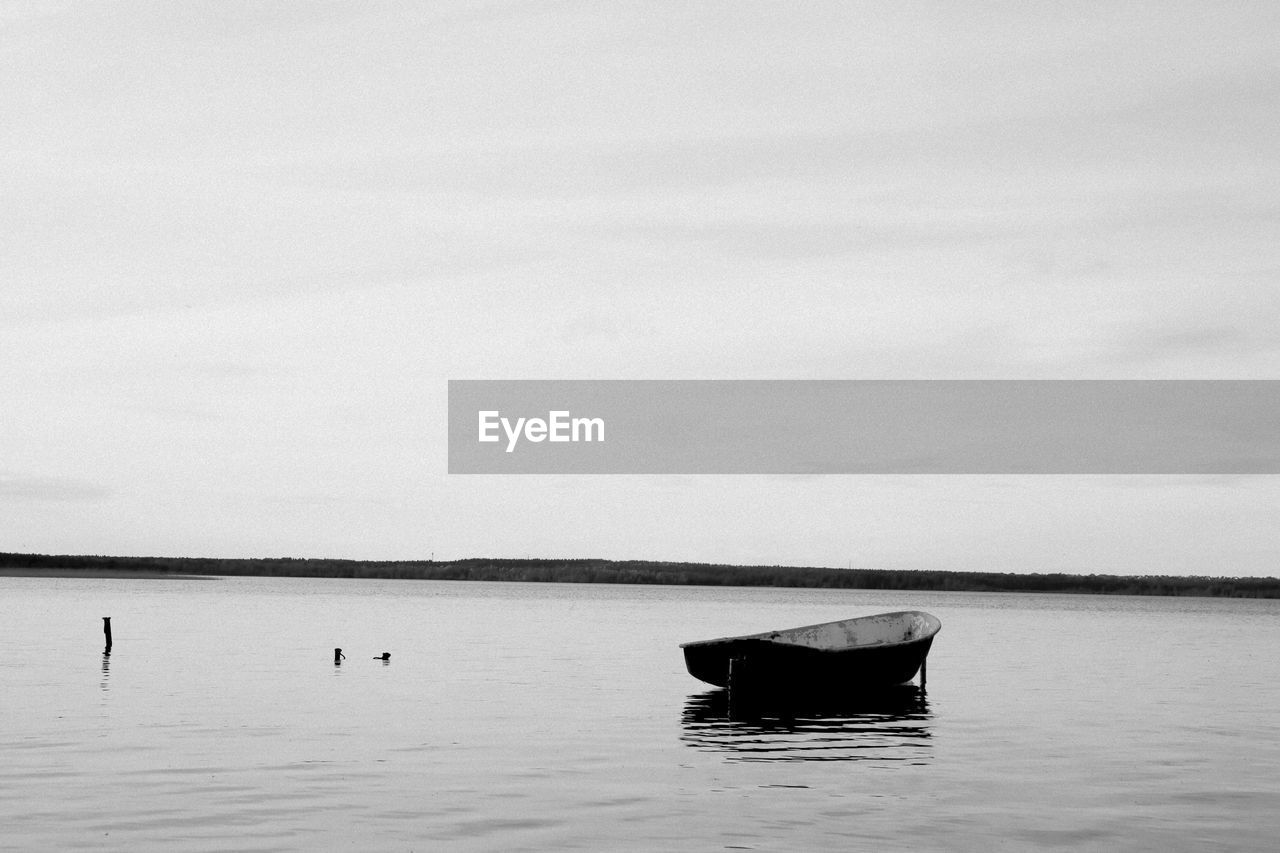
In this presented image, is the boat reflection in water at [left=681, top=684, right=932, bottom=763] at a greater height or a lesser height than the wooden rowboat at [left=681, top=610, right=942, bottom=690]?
lesser

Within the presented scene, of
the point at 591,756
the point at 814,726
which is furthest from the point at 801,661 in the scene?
the point at 591,756

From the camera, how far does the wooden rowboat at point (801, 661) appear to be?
115 feet

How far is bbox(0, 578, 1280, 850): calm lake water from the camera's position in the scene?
18.6 m

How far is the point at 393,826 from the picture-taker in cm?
1852

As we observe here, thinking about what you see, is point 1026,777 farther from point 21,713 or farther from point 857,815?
point 21,713

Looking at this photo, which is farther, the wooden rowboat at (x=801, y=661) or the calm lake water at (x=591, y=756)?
the wooden rowboat at (x=801, y=661)

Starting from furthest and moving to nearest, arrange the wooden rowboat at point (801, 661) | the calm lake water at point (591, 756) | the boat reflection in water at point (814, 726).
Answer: the wooden rowboat at point (801, 661)
the boat reflection in water at point (814, 726)
the calm lake water at point (591, 756)

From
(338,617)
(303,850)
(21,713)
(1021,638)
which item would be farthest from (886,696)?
(338,617)

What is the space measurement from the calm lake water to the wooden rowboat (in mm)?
978

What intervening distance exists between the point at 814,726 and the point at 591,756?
25.2 ft

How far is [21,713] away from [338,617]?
5584 cm

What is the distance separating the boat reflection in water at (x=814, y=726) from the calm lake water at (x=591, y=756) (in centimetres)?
17

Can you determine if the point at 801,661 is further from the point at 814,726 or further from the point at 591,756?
the point at 591,756

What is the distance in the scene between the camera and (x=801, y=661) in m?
35.5
